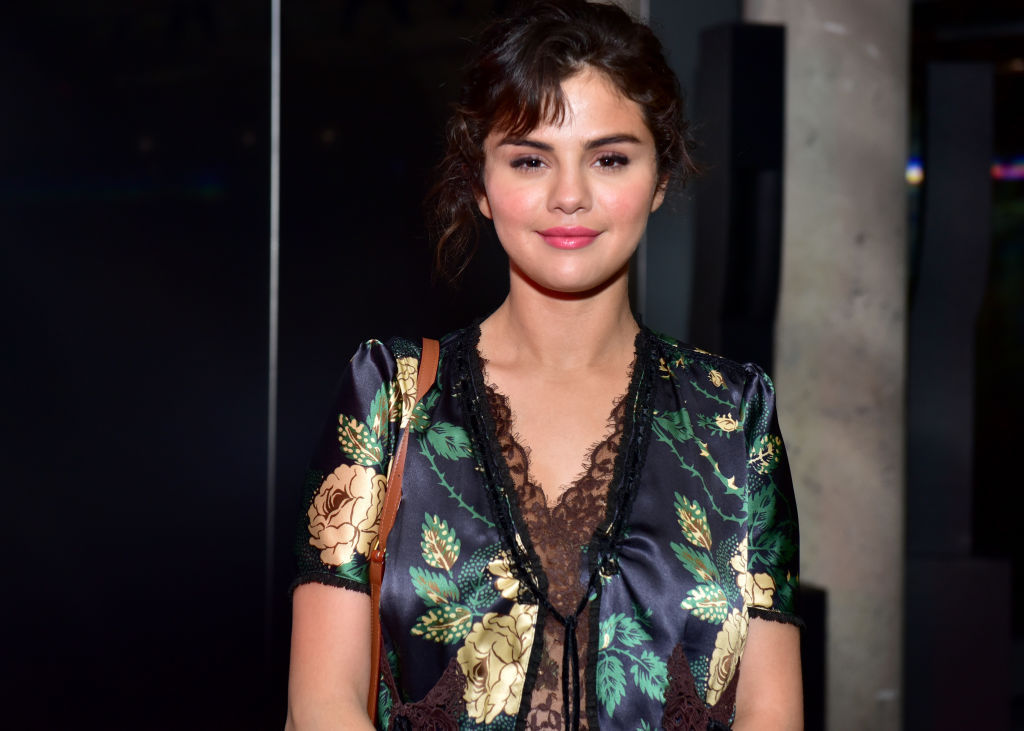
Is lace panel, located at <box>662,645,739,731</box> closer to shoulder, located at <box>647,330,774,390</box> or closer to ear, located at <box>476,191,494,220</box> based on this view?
shoulder, located at <box>647,330,774,390</box>

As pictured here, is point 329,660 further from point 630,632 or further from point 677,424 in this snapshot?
point 677,424

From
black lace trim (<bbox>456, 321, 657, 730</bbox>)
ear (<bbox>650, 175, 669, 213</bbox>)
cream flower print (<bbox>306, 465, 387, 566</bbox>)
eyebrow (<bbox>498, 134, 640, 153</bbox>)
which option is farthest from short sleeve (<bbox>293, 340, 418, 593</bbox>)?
ear (<bbox>650, 175, 669, 213</bbox>)

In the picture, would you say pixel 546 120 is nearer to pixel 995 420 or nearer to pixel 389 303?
pixel 389 303

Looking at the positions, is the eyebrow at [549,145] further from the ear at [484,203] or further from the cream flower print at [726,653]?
the cream flower print at [726,653]

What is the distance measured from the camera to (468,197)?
1.72 m

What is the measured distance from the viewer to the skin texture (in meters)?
1.44

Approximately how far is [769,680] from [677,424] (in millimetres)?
372

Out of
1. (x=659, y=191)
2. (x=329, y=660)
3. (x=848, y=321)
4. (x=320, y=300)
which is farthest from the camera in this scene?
(x=848, y=321)

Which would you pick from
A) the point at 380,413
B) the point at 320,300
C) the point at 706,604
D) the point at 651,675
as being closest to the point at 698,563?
the point at 706,604

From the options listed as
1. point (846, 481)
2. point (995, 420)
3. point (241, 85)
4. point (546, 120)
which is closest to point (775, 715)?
point (546, 120)

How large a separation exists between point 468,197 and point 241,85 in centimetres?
136

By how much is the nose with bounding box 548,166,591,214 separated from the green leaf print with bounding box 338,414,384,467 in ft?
1.29

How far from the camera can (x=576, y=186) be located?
1473mm

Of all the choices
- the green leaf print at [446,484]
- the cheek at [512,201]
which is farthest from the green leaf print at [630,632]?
the cheek at [512,201]
